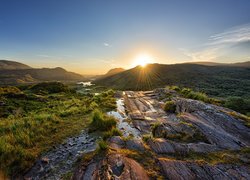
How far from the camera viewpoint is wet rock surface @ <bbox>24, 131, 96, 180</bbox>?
5.55m

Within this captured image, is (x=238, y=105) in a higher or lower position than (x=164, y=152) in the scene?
lower

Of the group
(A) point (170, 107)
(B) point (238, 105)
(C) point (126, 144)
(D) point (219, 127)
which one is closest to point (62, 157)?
(C) point (126, 144)

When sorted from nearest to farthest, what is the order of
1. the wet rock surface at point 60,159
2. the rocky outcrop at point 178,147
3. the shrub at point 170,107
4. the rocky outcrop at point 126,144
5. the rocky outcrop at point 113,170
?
1. the rocky outcrop at point 113,170
2. the wet rock surface at point 60,159
3. the rocky outcrop at point 178,147
4. the rocky outcrop at point 126,144
5. the shrub at point 170,107

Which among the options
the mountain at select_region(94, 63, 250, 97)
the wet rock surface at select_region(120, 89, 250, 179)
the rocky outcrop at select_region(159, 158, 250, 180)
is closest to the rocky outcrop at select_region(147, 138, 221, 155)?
the wet rock surface at select_region(120, 89, 250, 179)

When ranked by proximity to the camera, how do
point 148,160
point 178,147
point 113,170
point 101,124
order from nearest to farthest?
1. point 113,170
2. point 148,160
3. point 178,147
4. point 101,124

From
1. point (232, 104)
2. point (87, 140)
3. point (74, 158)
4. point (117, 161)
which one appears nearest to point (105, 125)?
point (87, 140)

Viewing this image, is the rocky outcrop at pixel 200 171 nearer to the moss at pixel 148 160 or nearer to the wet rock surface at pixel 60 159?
the moss at pixel 148 160

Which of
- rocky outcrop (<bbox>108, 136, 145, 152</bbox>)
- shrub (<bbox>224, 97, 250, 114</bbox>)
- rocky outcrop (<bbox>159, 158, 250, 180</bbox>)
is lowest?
shrub (<bbox>224, 97, 250, 114</bbox>)

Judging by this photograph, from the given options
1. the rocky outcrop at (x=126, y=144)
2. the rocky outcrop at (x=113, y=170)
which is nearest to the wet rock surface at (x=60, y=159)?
the rocky outcrop at (x=113, y=170)

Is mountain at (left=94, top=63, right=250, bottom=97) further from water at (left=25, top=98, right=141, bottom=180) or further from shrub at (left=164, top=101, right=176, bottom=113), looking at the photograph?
water at (left=25, top=98, right=141, bottom=180)

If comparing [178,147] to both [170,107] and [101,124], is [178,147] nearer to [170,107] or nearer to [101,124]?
[101,124]

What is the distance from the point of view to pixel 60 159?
6492 millimetres

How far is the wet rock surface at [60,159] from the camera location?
5547 millimetres

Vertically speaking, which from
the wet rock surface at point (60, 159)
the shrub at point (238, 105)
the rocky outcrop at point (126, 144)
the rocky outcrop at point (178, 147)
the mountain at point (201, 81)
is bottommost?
the mountain at point (201, 81)
